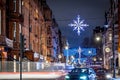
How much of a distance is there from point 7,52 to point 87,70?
Answer: 18.9 meters

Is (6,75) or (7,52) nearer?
(6,75)

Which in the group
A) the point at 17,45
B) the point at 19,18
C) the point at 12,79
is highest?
the point at 19,18

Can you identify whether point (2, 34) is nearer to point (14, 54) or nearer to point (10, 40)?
Answer: point (10, 40)

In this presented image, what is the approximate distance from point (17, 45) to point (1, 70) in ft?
27.3

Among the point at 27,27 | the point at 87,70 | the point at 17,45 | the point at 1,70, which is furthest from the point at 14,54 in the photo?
the point at 87,70

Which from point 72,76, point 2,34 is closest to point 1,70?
point 2,34

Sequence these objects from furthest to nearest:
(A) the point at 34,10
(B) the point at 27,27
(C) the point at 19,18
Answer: (A) the point at 34,10 < (B) the point at 27,27 < (C) the point at 19,18

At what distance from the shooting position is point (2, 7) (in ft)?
168

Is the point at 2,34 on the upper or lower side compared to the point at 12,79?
upper

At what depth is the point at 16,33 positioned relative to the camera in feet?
195

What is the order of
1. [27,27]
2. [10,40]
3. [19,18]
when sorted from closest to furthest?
[10,40] → [19,18] → [27,27]

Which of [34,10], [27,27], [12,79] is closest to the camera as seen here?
[12,79]

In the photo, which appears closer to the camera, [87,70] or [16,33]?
[87,70]

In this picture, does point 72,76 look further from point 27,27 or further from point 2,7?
Result: point 27,27
